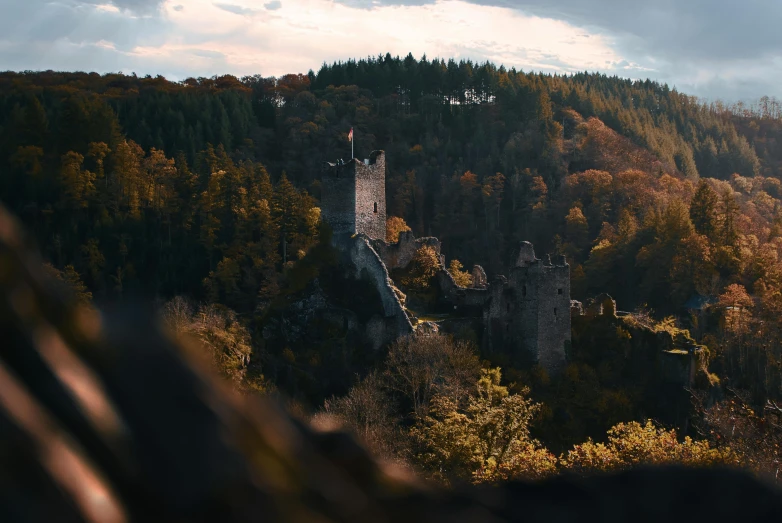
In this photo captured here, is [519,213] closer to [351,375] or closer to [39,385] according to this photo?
[351,375]

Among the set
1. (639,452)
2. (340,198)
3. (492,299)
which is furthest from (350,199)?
(639,452)

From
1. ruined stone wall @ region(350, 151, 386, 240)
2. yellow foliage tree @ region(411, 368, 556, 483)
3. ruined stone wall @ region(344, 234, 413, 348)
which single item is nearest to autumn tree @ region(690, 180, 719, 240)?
ruined stone wall @ region(350, 151, 386, 240)

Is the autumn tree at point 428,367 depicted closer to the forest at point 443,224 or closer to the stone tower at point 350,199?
the forest at point 443,224

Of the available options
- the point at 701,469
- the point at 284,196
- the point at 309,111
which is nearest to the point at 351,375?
the point at 284,196

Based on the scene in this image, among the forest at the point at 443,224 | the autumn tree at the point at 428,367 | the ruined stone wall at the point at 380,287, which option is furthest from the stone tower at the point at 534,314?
the ruined stone wall at the point at 380,287

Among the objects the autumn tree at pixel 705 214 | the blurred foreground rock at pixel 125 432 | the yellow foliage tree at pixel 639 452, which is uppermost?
the blurred foreground rock at pixel 125 432

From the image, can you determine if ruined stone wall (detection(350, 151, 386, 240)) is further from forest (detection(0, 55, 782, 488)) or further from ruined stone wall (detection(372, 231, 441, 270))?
forest (detection(0, 55, 782, 488))

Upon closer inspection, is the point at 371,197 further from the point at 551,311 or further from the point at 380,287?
the point at 551,311
